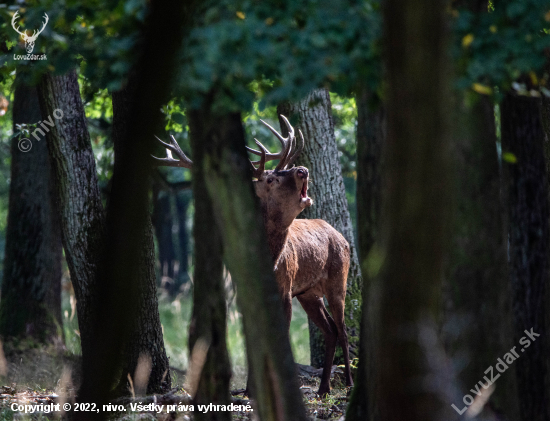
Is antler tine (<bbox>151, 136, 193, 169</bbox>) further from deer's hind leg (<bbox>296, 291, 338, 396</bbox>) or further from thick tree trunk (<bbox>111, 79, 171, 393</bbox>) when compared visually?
deer's hind leg (<bbox>296, 291, 338, 396</bbox>)

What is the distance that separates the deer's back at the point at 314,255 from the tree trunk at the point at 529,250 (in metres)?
3.05

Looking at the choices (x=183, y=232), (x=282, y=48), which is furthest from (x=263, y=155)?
(x=183, y=232)

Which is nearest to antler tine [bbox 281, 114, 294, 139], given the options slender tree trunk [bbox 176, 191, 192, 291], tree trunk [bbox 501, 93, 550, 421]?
tree trunk [bbox 501, 93, 550, 421]

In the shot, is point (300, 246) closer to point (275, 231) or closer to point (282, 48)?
point (275, 231)

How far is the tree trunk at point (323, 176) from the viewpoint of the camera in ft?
27.3

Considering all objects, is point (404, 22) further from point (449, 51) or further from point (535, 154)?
point (535, 154)

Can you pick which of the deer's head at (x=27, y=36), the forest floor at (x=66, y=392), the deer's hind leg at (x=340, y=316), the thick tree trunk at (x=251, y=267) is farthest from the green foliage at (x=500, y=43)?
the deer's hind leg at (x=340, y=316)

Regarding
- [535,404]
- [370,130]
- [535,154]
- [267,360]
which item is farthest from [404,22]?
[535,404]

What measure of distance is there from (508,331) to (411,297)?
1423 millimetres

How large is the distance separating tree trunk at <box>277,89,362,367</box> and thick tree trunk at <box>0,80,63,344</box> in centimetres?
438

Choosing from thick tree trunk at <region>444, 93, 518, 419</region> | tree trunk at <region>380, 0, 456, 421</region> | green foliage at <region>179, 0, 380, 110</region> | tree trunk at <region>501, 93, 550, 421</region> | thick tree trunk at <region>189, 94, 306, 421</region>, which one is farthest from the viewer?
tree trunk at <region>501, 93, 550, 421</region>

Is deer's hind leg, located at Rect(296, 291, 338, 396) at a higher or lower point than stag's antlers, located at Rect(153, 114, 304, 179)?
lower

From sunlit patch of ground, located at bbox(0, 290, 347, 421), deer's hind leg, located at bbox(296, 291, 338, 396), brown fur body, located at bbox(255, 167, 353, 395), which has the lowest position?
sunlit patch of ground, located at bbox(0, 290, 347, 421)

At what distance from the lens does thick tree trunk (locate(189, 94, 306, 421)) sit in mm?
3553
